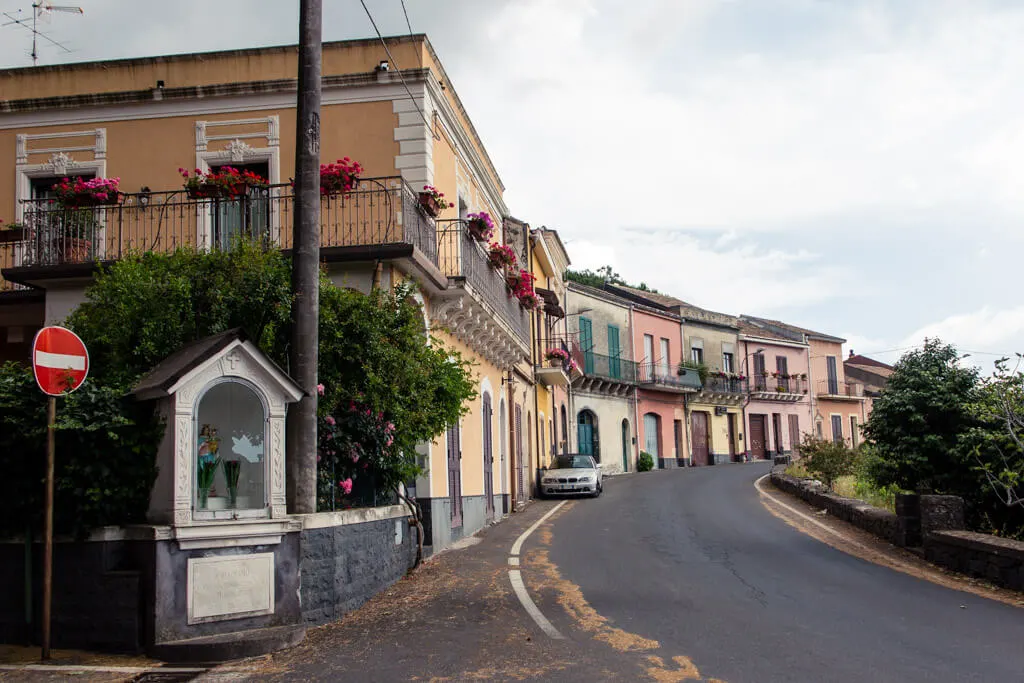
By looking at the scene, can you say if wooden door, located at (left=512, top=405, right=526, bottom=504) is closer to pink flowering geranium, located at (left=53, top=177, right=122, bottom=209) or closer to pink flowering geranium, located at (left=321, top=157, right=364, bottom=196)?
pink flowering geranium, located at (left=321, top=157, right=364, bottom=196)

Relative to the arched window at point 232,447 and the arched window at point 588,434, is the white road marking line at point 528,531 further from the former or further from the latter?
the arched window at point 588,434

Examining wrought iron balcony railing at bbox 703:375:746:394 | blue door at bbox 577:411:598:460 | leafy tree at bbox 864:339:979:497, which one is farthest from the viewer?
wrought iron balcony railing at bbox 703:375:746:394

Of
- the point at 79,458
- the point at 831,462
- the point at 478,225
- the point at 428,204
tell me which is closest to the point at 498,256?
the point at 478,225

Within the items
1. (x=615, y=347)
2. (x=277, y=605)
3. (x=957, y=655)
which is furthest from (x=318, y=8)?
(x=615, y=347)

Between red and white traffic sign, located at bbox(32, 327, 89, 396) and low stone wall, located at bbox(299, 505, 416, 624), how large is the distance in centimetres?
240

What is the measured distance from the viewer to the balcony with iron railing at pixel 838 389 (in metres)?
61.2

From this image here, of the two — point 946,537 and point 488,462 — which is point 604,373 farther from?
point 946,537

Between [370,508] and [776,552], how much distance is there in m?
6.57

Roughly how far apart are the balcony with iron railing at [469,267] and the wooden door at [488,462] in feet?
6.41

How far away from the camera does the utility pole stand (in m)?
9.31

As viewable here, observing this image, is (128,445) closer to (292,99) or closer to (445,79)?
(292,99)

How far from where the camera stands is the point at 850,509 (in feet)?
57.6

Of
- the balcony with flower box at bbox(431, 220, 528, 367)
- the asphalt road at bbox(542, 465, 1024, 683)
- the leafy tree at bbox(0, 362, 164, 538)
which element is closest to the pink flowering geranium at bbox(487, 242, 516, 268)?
the balcony with flower box at bbox(431, 220, 528, 367)

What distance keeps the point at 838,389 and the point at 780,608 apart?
56983 mm
